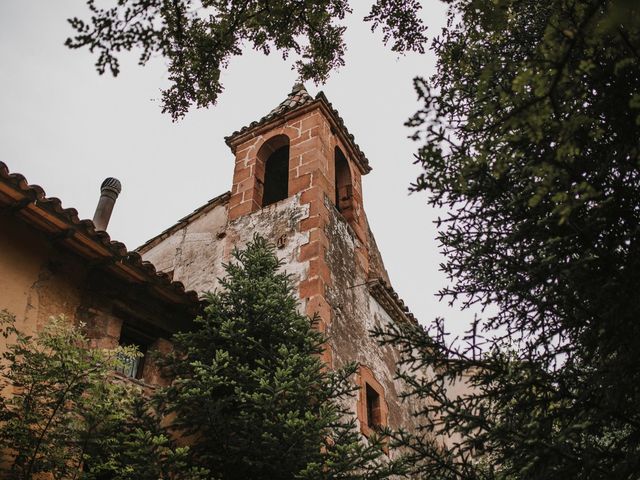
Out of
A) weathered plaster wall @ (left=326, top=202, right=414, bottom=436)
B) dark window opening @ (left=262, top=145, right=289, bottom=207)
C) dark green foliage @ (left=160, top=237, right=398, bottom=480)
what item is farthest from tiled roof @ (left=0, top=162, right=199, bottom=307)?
dark window opening @ (left=262, top=145, right=289, bottom=207)

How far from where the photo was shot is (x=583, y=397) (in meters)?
3.11

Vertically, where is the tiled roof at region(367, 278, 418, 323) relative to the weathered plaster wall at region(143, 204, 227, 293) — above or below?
below

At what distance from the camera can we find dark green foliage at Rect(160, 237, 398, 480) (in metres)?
4.86

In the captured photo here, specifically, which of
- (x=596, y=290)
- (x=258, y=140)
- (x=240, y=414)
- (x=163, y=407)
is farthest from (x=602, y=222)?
(x=258, y=140)

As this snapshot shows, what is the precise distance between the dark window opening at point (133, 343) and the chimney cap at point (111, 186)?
166 inches

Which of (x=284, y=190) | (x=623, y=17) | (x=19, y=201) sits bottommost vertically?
(x=623, y=17)

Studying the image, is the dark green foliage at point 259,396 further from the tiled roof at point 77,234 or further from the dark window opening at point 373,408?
the dark window opening at point 373,408

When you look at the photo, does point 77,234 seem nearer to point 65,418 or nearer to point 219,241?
point 65,418

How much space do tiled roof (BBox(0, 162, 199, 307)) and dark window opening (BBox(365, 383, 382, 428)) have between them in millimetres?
3068

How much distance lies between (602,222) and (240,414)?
3.62 meters

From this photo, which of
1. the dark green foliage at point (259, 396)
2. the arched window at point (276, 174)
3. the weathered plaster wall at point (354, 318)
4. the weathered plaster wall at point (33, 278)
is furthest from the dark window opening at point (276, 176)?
the weathered plaster wall at point (33, 278)

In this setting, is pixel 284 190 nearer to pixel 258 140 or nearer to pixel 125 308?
pixel 258 140

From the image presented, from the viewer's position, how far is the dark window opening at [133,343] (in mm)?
6261

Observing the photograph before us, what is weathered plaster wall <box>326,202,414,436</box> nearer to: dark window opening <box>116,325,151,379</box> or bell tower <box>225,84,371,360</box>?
bell tower <box>225,84,371,360</box>
